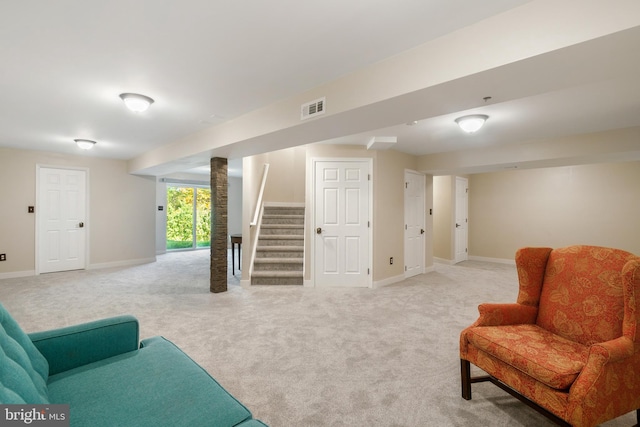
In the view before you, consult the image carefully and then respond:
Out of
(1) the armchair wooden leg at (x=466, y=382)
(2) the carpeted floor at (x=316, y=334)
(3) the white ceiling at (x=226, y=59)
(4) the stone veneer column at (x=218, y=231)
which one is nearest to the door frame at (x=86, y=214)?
(2) the carpeted floor at (x=316, y=334)

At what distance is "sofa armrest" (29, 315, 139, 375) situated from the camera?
5.09 feet

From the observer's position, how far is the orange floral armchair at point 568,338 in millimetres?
1494

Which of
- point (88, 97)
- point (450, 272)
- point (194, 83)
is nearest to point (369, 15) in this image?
point (194, 83)

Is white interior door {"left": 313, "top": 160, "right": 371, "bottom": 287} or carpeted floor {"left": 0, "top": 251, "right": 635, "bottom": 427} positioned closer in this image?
carpeted floor {"left": 0, "top": 251, "right": 635, "bottom": 427}

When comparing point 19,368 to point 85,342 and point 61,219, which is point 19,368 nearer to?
point 85,342

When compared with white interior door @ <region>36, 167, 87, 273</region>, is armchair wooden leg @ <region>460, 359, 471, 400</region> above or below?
below

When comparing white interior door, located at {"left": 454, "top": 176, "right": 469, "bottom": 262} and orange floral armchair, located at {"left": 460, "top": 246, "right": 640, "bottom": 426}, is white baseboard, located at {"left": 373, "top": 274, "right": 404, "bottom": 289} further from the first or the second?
orange floral armchair, located at {"left": 460, "top": 246, "right": 640, "bottom": 426}

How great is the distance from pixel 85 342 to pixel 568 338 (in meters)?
2.79

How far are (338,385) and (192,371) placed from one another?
1.12 metres

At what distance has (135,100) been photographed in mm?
2963

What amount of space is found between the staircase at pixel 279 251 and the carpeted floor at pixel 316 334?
0.84 ft

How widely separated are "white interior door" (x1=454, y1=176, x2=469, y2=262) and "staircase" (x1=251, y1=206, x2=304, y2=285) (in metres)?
3.84

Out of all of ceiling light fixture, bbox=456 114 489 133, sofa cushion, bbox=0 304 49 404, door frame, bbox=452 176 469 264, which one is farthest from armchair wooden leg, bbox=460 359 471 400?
door frame, bbox=452 176 469 264

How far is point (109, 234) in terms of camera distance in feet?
22.0
